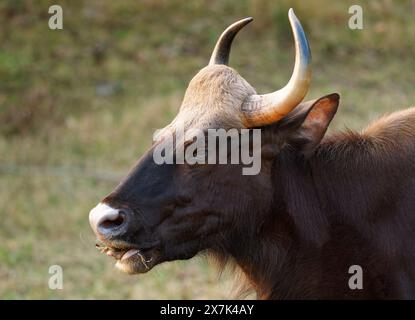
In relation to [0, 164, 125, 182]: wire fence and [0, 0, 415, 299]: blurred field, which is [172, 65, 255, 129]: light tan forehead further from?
[0, 164, 125, 182]: wire fence

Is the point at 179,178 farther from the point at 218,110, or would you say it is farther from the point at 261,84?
the point at 261,84

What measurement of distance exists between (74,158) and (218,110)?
24.5 ft

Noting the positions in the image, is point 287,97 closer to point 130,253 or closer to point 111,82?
point 130,253

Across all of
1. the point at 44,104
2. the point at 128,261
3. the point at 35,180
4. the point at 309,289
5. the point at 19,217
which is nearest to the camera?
the point at 128,261

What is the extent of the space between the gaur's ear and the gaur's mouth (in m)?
1.09

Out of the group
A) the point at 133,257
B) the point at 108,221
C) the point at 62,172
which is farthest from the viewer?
the point at 62,172

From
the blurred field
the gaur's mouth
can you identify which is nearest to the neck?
the gaur's mouth

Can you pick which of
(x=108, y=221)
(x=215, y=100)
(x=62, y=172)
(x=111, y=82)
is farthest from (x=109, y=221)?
(x=111, y=82)

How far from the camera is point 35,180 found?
12531 millimetres

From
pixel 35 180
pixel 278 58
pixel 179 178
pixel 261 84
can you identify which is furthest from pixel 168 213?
pixel 278 58

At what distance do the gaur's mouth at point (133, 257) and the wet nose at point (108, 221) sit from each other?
135 mm

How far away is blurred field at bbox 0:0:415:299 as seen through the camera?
1126cm

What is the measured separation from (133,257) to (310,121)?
4.40ft

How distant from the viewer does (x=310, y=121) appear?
5.95 metres
